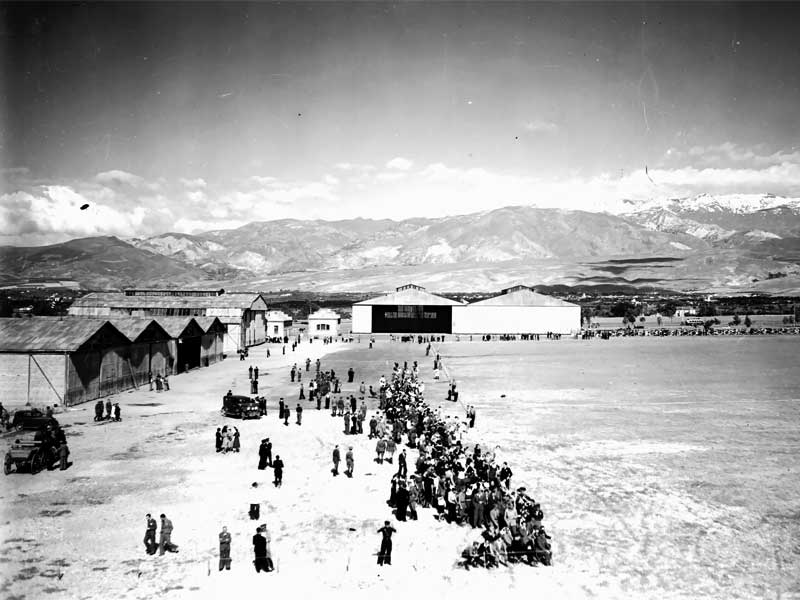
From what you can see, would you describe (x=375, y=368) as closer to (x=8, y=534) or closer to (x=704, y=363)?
(x=704, y=363)

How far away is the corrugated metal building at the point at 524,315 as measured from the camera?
269 ft

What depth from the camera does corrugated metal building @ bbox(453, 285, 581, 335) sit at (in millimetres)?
82000

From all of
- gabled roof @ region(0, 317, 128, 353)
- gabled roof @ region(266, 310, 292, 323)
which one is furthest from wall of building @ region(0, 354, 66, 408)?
gabled roof @ region(266, 310, 292, 323)

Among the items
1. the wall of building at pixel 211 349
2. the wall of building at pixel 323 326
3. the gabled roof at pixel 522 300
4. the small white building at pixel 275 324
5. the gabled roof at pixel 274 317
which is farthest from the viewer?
the gabled roof at pixel 522 300

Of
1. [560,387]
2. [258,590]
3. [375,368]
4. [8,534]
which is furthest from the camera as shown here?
[375,368]

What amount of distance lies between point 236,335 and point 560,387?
33.8m

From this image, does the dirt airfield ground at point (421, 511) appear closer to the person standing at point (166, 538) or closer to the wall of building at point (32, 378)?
the person standing at point (166, 538)

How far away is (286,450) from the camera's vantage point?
22500mm

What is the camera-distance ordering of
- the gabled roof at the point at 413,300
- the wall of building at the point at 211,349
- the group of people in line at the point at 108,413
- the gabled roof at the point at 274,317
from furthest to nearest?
the gabled roof at the point at 413,300 → the gabled roof at the point at 274,317 → the wall of building at the point at 211,349 → the group of people in line at the point at 108,413

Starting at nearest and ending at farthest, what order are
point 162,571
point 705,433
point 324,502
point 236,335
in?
1. point 162,571
2. point 324,502
3. point 705,433
4. point 236,335

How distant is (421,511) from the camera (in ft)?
53.4

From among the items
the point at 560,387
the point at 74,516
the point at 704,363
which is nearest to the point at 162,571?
the point at 74,516

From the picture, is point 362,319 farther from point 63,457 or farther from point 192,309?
point 63,457

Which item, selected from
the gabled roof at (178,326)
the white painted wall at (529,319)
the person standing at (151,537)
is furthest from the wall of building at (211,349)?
the white painted wall at (529,319)
